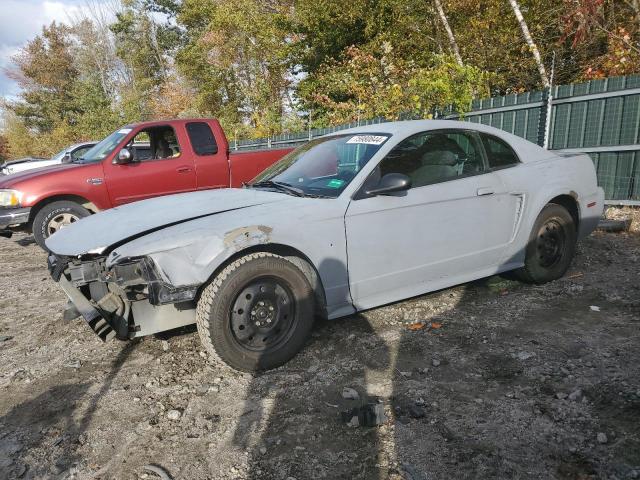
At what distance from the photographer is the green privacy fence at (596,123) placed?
6.78 metres

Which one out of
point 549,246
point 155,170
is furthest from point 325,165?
point 155,170

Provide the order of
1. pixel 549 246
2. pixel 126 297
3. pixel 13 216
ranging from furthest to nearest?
pixel 13 216, pixel 549 246, pixel 126 297

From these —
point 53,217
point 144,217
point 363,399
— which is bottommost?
point 363,399

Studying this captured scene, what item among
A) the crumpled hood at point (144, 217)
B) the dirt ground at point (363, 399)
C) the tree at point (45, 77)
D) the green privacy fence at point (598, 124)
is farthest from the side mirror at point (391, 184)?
the tree at point (45, 77)

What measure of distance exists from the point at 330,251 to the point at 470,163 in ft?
5.16

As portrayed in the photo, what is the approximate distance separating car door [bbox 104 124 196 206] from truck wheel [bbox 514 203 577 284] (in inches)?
187

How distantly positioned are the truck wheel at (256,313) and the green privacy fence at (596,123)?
628 centimetres

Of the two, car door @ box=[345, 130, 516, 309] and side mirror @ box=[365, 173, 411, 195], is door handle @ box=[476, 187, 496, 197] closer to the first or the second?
car door @ box=[345, 130, 516, 309]

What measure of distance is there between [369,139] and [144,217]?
1.79 metres

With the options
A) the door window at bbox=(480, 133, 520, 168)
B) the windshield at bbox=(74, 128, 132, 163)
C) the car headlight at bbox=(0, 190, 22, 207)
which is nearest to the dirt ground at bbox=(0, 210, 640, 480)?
the door window at bbox=(480, 133, 520, 168)

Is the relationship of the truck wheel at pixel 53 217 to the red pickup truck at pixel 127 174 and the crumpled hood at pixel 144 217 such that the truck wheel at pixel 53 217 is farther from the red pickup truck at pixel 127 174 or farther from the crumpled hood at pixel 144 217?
the crumpled hood at pixel 144 217

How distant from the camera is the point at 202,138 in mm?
6941

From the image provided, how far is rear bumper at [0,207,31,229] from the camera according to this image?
604cm

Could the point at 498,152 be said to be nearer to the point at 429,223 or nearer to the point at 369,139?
the point at 429,223
